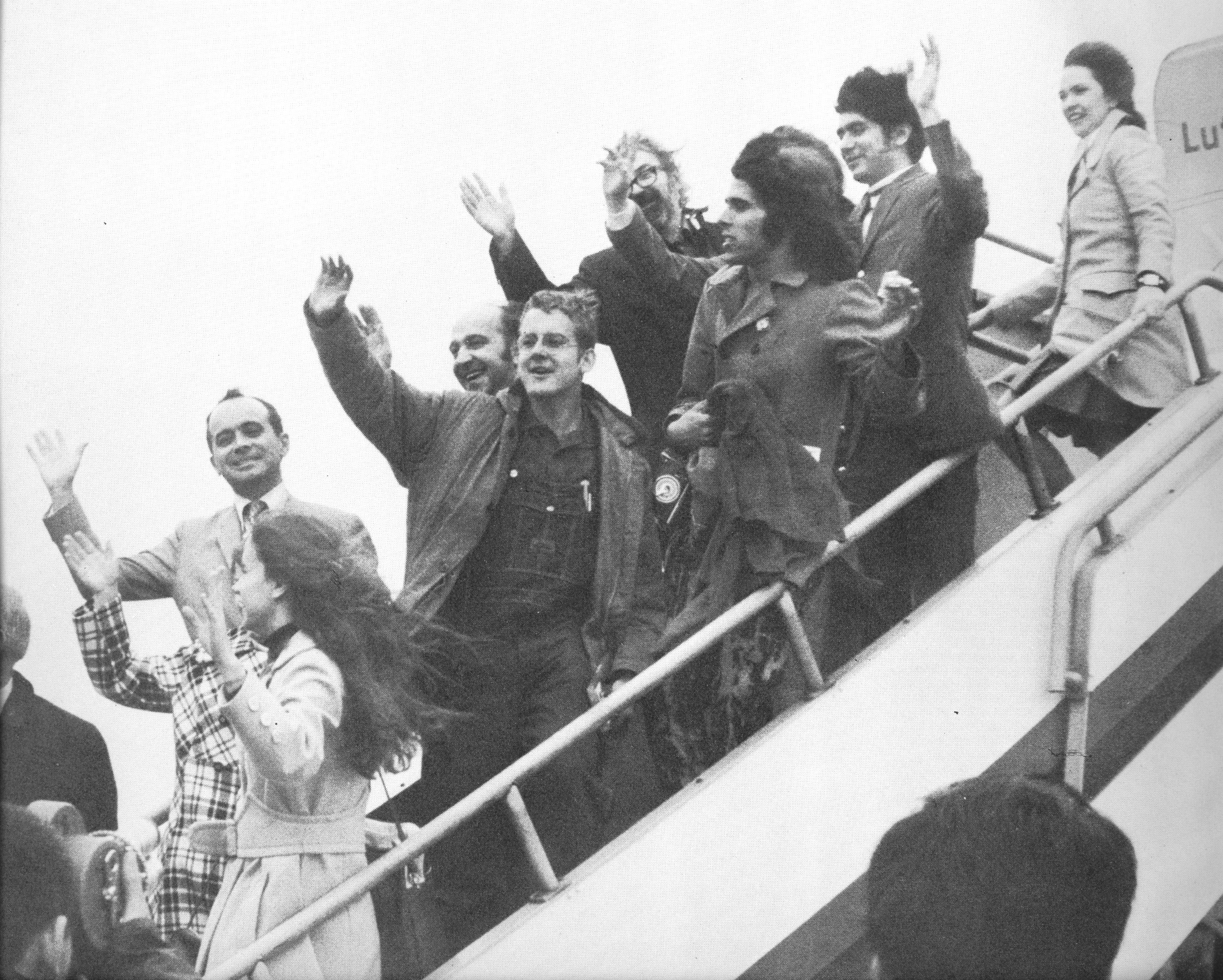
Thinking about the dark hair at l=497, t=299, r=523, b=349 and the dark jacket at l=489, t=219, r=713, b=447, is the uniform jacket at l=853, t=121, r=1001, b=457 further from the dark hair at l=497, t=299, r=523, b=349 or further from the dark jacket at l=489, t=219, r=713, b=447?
the dark hair at l=497, t=299, r=523, b=349

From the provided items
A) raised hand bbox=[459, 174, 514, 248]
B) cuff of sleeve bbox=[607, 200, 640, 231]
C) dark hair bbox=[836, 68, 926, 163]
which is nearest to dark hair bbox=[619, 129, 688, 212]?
cuff of sleeve bbox=[607, 200, 640, 231]

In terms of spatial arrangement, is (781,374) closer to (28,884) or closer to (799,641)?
(799,641)

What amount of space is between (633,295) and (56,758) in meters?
1.40

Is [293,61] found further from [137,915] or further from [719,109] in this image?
[137,915]

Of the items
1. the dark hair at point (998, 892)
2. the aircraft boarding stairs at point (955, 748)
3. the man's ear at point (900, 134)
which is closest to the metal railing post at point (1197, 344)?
the aircraft boarding stairs at point (955, 748)

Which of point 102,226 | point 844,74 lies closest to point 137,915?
point 102,226

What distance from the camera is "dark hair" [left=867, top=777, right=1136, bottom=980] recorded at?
5.53ft

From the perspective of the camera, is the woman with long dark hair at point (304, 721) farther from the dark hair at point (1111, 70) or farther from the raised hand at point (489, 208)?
the dark hair at point (1111, 70)

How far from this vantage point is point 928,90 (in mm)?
3514

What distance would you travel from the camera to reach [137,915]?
2662 mm

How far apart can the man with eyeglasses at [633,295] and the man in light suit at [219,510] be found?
1.84 feet

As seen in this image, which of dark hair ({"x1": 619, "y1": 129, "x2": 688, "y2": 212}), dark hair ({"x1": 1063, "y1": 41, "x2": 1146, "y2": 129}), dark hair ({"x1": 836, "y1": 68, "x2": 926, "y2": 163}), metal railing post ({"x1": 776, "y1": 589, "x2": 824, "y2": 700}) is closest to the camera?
metal railing post ({"x1": 776, "y1": 589, "x2": 824, "y2": 700})

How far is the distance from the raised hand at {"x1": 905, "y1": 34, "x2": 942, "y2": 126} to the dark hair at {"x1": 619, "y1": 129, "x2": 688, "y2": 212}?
0.49m

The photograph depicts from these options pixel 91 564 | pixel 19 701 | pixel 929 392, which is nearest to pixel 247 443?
pixel 91 564
